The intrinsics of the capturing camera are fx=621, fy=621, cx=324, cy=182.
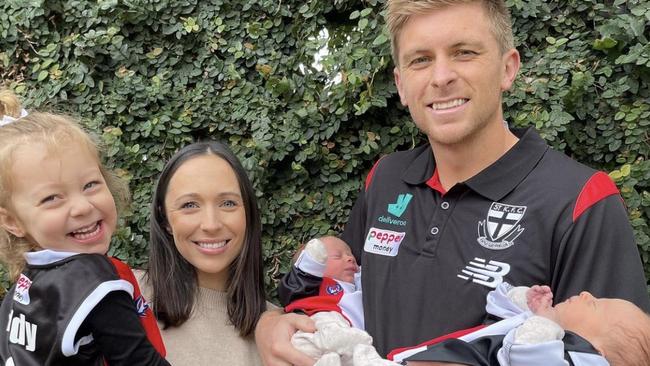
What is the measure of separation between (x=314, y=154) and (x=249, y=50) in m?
0.83

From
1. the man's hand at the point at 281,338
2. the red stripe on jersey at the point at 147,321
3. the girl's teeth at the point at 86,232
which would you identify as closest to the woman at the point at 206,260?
the man's hand at the point at 281,338

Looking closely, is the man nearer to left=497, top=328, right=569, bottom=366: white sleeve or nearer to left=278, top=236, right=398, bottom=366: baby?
left=278, top=236, right=398, bottom=366: baby

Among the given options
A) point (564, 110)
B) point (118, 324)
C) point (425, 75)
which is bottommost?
point (118, 324)

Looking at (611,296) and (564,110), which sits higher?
(564,110)

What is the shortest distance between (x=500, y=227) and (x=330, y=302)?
2.61ft

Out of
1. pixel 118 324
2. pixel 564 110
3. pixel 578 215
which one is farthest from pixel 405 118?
pixel 118 324

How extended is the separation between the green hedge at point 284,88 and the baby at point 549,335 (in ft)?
4.57

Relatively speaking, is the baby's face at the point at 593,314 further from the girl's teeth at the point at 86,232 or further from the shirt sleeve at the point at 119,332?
the girl's teeth at the point at 86,232

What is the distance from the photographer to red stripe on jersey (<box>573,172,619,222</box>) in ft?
6.48

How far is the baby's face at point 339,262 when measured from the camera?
2.72 m

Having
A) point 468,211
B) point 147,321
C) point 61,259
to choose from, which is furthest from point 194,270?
point 468,211

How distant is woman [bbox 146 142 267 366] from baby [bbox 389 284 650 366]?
0.92m

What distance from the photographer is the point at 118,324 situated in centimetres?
197

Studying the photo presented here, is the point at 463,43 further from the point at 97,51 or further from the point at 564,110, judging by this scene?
the point at 97,51
